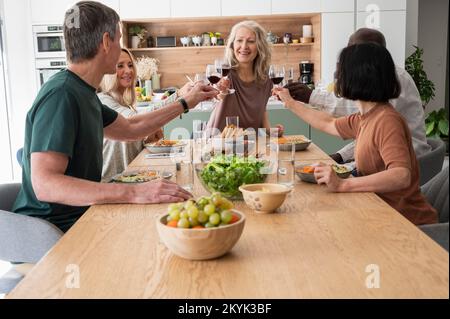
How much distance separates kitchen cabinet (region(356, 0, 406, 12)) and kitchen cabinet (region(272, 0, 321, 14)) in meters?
0.43

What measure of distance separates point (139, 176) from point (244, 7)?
4184 mm

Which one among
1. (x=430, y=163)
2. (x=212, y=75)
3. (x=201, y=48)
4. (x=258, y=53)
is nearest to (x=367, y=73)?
(x=430, y=163)

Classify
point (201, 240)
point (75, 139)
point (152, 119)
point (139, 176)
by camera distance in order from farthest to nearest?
point (152, 119)
point (139, 176)
point (75, 139)
point (201, 240)

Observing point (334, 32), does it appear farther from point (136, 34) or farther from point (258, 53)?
point (258, 53)

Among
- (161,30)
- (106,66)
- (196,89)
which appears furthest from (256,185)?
(161,30)

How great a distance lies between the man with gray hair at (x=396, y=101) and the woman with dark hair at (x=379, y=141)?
100cm

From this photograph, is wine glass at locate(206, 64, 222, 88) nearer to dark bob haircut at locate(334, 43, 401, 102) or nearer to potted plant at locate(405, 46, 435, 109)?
dark bob haircut at locate(334, 43, 401, 102)

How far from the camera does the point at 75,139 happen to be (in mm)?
1988

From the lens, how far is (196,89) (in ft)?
9.00

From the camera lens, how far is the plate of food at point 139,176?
206 cm

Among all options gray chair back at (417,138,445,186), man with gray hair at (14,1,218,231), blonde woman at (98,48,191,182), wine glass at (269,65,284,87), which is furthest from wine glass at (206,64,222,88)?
gray chair back at (417,138,445,186)

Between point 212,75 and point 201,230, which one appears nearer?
point 201,230

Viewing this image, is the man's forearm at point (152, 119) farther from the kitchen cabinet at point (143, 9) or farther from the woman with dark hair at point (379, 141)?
the kitchen cabinet at point (143, 9)

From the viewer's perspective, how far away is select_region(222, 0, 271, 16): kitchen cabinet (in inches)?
231
